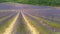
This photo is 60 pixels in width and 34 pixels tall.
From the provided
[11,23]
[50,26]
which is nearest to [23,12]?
[11,23]

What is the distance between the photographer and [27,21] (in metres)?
1.19

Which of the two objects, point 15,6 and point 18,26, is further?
point 15,6

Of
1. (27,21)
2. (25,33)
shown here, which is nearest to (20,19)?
(27,21)

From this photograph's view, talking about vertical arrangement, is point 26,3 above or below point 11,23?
above

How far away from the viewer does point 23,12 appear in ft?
4.17

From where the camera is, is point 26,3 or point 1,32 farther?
point 26,3

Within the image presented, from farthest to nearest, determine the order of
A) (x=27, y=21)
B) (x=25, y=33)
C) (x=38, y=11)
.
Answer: (x=38, y=11)
(x=27, y=21)
(x=25, y=33)

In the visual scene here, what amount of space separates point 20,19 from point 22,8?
0.18 m

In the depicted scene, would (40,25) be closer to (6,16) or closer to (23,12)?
(23,12)

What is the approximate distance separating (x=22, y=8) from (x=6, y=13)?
179 millimetres

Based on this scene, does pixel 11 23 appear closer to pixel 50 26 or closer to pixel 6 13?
pixel 6 13

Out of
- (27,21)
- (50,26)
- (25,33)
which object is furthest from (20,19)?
(50,26)

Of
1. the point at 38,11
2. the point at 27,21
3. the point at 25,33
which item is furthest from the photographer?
the point at 38,11

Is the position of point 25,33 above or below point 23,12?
below
